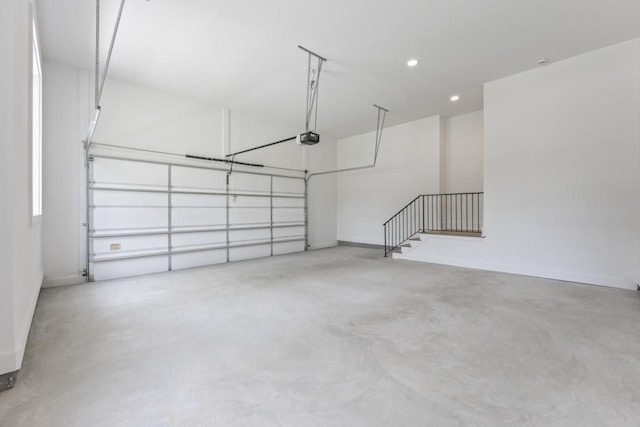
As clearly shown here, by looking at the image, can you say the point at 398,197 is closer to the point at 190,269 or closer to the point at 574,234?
the point at 574,234

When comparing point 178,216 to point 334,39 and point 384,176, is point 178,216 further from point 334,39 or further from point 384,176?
point 384,176

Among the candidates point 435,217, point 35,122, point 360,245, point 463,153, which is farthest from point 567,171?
point 35,122

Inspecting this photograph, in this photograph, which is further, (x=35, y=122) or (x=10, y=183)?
(x=35, y=122)

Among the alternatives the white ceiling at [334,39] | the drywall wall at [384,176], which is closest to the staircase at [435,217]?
the drywall wall at [384,176]

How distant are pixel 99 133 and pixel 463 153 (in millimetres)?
8566

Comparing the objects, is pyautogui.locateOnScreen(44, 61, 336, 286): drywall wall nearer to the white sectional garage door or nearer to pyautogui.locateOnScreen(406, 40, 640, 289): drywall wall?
the white sectional garage door

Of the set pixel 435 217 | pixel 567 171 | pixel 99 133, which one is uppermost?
pixel 99 133

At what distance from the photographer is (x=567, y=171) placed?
16.2 feet

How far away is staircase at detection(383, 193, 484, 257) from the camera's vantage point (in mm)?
7379

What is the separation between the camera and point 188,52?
457cm

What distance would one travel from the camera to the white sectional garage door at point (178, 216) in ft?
17.1

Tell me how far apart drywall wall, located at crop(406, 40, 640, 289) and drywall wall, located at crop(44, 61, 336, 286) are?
5.91 metres

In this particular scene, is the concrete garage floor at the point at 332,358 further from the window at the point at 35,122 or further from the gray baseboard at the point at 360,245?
the gray baseboard at the point at 360,245

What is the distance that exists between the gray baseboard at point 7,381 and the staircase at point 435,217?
684 centimetres
